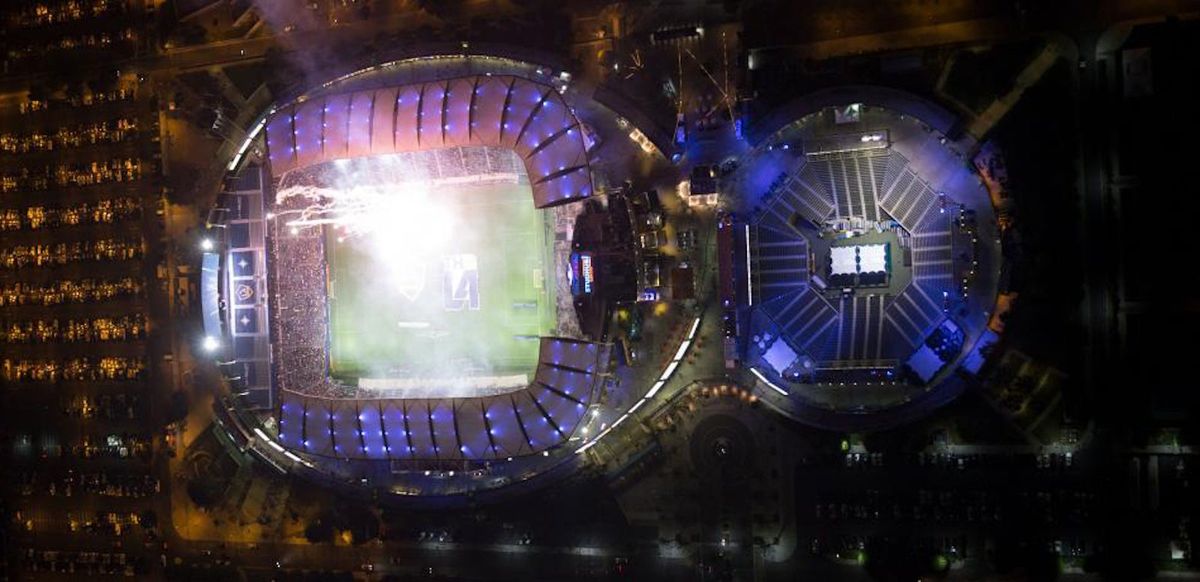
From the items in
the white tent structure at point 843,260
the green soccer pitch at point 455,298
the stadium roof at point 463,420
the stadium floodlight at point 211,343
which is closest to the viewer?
the stadium roof at point 463,420

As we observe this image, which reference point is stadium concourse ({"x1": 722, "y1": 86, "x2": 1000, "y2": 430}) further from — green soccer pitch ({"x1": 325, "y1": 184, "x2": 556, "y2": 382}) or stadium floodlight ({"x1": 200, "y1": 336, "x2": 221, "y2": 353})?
stadium floodlight ({"x1": 200, "y1": 336, "x2": 221, "y2": 353})

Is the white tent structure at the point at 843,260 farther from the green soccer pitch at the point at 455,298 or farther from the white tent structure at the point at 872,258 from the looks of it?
the green soccer pitch at the point at 455,298

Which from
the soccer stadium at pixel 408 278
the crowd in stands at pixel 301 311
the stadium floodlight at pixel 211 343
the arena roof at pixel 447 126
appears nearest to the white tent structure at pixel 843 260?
the soccer stadium at pixel 408 278

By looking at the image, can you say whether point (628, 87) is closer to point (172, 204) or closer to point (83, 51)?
point (172, 204)

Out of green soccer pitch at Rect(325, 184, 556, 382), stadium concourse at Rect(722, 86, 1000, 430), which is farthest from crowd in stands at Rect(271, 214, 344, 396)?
stadium concourse at Rect(722, 86, 1000, 430)

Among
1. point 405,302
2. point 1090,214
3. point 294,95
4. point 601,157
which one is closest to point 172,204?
point 294,95

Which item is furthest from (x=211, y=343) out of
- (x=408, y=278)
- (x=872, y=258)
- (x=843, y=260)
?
(x=872, y=258)
